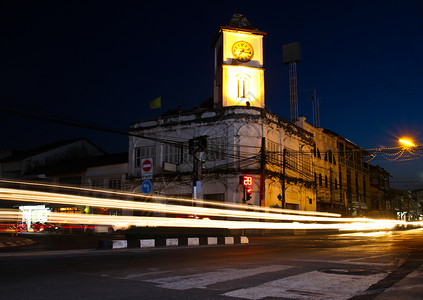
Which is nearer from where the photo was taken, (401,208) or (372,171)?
(372,171)

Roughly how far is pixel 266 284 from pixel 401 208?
87504mm

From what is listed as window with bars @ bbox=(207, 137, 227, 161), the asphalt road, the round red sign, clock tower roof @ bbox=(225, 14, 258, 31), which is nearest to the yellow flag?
window with bars @ bbox=(207, 137, 227, 161)

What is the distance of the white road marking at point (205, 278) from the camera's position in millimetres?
6246

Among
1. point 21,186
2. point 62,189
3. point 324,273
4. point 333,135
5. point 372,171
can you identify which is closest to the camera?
point 324,273

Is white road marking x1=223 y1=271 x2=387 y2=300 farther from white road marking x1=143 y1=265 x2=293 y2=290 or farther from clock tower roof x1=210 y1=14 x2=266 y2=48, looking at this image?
clock tower roof x1=210 y1=14 x2=266 y2=48

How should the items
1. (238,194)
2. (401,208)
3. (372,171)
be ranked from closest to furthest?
1. (238,194)
2. (372,171)
3. (401,208)

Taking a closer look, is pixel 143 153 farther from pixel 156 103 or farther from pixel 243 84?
pixel 243 84

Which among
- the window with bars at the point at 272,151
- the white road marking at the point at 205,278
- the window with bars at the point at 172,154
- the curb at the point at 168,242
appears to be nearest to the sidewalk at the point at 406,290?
the white road marking at the point at 205,278

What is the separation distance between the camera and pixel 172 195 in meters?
37.7

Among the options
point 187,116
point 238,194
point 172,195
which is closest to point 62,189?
point 172,195

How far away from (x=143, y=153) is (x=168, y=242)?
23.6 m

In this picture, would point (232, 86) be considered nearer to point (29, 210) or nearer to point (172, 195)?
point (172, 195)

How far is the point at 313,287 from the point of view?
237 inches

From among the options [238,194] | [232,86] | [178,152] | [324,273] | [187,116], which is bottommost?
[324,273]
